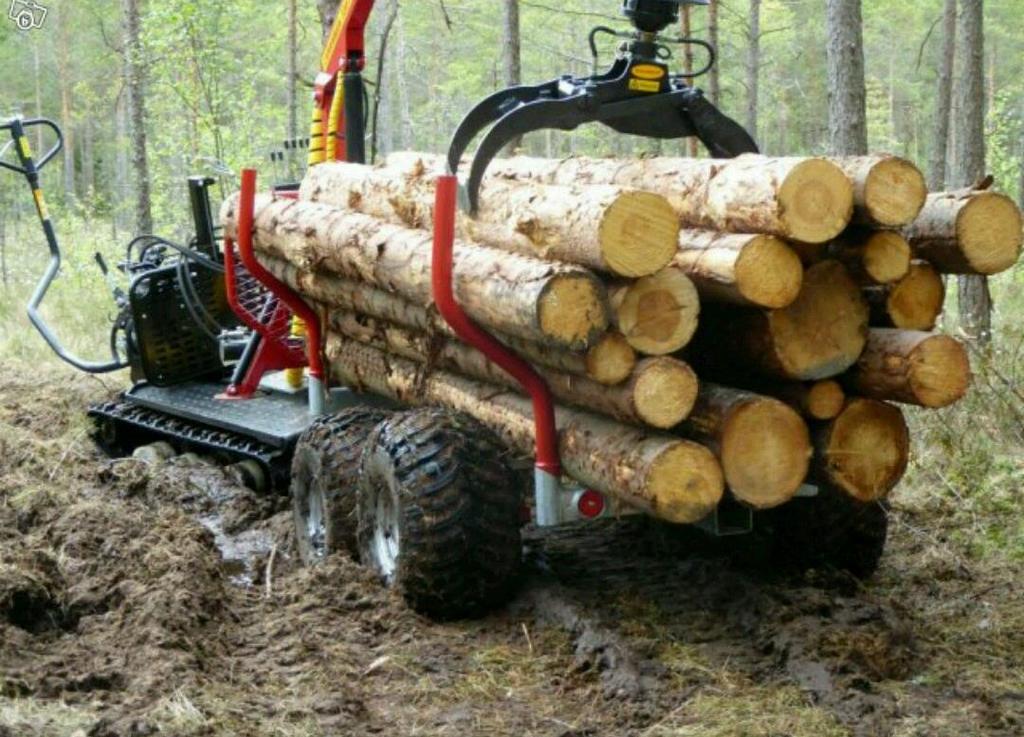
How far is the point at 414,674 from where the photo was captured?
17.8 ft

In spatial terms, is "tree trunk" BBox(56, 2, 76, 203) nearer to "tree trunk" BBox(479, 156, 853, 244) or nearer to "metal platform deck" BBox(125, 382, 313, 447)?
"metal platform deck" BBox(125, 382, 313, 447)

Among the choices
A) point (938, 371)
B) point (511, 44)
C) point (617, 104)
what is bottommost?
point (938, 371)

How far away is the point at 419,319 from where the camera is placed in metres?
6.67

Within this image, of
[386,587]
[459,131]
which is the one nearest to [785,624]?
[386,587]

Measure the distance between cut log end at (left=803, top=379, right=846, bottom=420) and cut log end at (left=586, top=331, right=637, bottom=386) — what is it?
82 centimetres

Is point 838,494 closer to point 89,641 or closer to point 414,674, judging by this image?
point 414,674

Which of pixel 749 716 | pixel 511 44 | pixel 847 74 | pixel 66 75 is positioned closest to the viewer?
pixel 749 716

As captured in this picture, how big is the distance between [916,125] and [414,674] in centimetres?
4652

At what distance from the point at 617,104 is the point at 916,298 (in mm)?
1612

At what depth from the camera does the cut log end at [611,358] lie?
5219 mm

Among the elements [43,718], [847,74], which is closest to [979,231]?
[43,718]

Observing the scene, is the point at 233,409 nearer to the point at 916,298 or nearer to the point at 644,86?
the point at 644,86

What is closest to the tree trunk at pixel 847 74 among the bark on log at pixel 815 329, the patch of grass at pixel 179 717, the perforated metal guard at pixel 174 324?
the perforated metal guard at pixel 174 324

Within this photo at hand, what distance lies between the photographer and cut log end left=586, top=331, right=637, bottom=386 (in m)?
5.22
